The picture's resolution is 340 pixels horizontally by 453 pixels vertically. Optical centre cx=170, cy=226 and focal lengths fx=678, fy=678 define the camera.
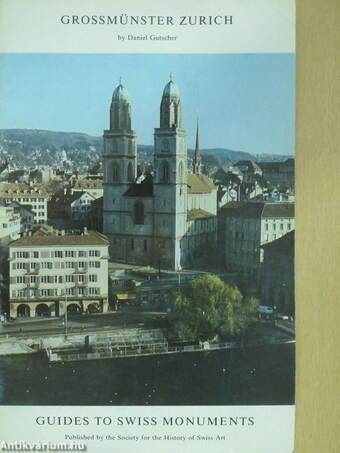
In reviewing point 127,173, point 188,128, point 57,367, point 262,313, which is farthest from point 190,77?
point 57,367


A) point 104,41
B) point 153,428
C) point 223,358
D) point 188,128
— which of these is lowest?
point 153,428

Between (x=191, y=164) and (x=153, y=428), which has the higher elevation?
(x=191, y=164)

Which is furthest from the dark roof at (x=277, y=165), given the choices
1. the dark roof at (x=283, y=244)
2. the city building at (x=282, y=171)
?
the dark roof at (x=283, y=244)

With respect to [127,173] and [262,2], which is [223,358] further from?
[262,2]

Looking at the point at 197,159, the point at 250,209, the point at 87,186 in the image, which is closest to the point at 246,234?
the point at 250,209

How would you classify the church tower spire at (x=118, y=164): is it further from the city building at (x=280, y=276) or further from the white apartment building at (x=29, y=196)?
the city building at (x=280, y=276)

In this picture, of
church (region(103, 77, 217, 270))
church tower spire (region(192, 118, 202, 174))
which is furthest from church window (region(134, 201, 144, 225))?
church tower spire (region(192, 118, 202, 174))

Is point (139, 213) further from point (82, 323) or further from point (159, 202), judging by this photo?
point (82, 323)
